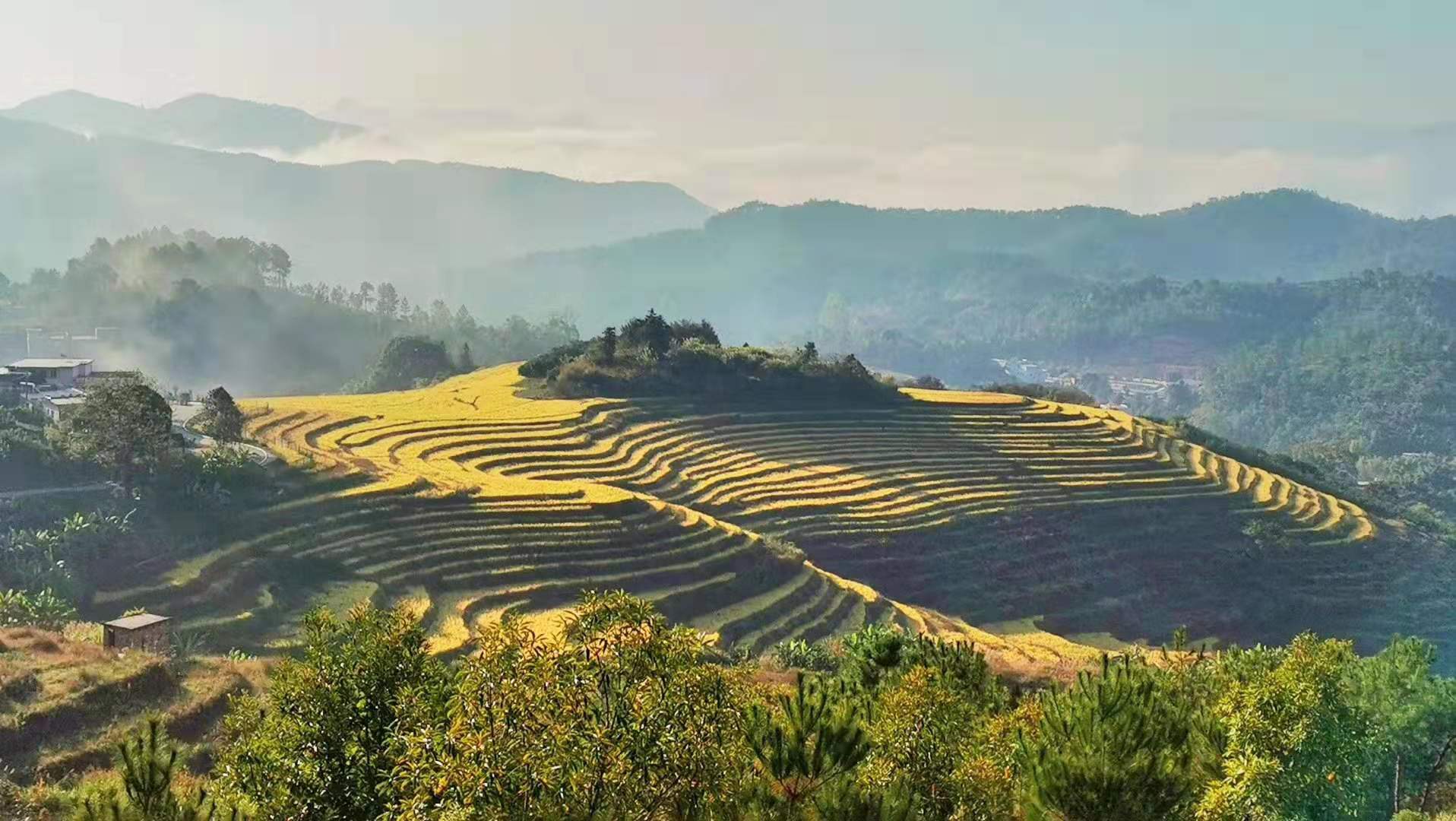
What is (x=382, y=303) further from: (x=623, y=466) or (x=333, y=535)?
(x=333, y=535)

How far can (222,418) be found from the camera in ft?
139

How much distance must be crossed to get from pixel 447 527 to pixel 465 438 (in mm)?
13425

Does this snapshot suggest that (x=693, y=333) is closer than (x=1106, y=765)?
No

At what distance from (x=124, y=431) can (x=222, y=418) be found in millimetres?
6098

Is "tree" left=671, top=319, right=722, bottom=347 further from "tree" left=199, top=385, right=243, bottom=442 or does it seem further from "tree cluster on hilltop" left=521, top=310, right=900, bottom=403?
"tree" left=199, top=385, right=243, bottom=442

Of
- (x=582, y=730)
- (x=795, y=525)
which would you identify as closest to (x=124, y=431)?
(x=795, y=525)

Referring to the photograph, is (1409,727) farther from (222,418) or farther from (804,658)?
(222,418)

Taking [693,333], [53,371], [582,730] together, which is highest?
[693,333]

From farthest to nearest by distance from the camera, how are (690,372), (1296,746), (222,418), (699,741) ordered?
(690,372), (222,418), (1296,746), (699,741)

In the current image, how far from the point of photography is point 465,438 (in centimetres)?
4962

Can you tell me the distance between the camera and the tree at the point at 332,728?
9414mm

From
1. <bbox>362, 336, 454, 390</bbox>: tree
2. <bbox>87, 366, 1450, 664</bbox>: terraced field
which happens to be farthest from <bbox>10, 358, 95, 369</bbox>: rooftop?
<bbox>362, 336, 454, 390</bbox>: tree

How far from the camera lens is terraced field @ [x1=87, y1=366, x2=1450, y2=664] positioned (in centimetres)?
3484

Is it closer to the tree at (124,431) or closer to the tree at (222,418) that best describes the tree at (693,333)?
the tree at (222,418)
